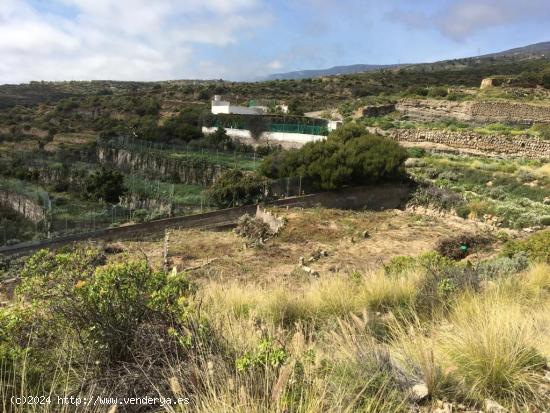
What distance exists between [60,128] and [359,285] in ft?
186

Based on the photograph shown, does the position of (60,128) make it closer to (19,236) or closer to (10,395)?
(19,236)

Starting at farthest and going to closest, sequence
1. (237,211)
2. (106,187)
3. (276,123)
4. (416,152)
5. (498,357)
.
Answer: (276,123) → (416,152) → (106,187) → (237,211) → (498,357)

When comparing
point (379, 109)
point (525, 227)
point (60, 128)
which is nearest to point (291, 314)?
point (525, 227)

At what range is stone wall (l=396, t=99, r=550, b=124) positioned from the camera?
39344mm

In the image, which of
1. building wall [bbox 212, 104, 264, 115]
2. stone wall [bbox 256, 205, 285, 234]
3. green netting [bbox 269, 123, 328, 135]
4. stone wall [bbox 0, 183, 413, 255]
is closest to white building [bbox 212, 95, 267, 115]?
building wall [bbox 212, 104, 264, 115]

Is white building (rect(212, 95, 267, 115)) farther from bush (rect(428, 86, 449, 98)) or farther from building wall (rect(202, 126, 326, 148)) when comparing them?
bush (rect(428, 86, 449, 98))

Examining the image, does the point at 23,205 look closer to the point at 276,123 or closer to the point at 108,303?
the point at 276,123

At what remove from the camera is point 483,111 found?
40.7 metres

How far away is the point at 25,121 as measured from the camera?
5941 cm

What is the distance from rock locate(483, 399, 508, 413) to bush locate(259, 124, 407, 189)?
19.2 metres

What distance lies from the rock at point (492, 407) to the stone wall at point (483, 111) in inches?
1615

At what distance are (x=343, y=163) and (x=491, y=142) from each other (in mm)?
14714

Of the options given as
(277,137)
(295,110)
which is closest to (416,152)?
(277,137)

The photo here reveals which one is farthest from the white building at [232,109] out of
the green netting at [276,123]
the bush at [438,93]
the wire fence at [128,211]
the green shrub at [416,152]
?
the wire fence at [128,211]
